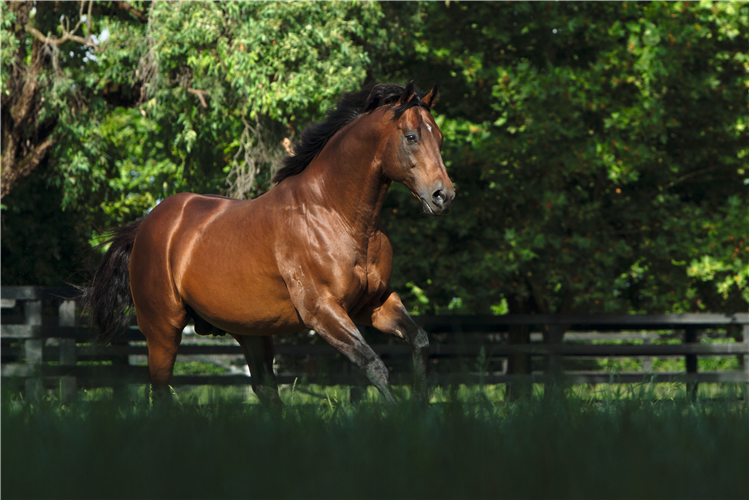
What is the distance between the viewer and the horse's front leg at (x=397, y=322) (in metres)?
4.64

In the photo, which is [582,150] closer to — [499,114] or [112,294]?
[499,114]

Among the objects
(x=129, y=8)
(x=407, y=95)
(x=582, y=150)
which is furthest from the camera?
(x=129, y=8)

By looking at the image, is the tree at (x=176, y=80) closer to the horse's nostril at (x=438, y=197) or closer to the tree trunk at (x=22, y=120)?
the tree trunk at (x=22, y=120)

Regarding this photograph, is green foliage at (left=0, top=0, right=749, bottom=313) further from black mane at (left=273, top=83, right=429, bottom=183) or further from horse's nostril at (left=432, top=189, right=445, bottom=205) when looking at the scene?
horse's nostril at (left=432, top=189, right=445, bottom=205)

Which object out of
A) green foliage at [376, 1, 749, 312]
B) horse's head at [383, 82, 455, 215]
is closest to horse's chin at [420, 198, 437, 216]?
horse's head at [383, 82, 455, 215]

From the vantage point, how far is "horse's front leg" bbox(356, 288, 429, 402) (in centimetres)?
464

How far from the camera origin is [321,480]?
80.5 inches

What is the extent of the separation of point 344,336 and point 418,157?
111cm

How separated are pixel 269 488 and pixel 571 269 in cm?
995

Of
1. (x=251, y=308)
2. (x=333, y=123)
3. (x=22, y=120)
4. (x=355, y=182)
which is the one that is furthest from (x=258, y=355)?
(x=22, y=120)

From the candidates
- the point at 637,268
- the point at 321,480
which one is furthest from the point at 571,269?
the point at 321,480

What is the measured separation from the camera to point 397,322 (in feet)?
15.7

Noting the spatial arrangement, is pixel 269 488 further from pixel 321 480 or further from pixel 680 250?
pixel 680 250

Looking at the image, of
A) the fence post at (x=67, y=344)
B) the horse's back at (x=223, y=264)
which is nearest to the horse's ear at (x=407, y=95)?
the horse's back at (x=223, y=264)
